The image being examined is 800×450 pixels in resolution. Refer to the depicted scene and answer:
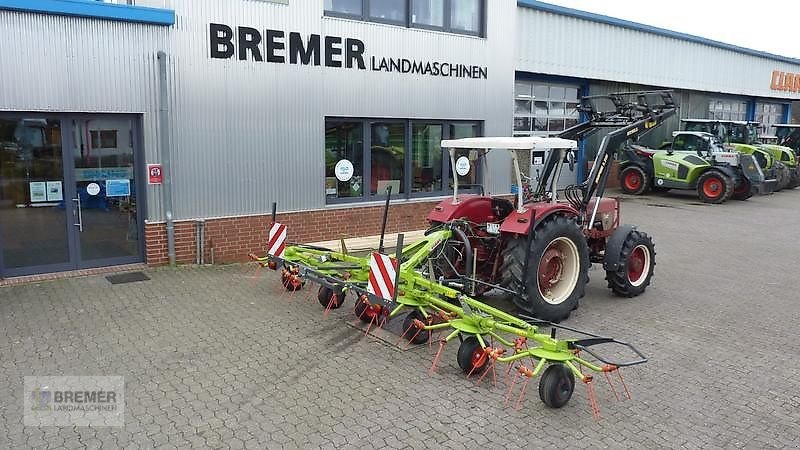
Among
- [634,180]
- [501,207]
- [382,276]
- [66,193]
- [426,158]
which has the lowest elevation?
[382,276]

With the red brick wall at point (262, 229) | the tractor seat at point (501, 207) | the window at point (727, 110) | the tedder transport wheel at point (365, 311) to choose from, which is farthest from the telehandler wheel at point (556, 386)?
the window at point (727, 110)

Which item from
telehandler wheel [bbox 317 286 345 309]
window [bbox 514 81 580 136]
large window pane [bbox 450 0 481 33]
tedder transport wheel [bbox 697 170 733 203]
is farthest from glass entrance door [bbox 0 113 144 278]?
tedder transport wheel [bbox 697 170 733 203]

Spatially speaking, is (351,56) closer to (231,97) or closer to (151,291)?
(231,97)

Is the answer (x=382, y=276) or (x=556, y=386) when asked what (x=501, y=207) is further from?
(x=556, y=386)

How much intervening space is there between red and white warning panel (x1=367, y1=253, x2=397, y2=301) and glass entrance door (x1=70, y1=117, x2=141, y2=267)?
471cm

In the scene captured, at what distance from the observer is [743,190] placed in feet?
62.2

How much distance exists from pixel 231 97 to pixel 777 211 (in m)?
15.2

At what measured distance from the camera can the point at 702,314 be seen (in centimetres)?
→ 764

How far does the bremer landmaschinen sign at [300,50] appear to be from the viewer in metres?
9.32

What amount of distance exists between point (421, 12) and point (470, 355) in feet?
26.2

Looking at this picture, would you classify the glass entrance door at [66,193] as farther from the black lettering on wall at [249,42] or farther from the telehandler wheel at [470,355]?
the telehandler wheel at [470,355]

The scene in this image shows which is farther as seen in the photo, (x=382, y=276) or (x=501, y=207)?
(x=501, y=207)

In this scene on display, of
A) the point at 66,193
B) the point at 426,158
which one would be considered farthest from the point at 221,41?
the point at 426,158

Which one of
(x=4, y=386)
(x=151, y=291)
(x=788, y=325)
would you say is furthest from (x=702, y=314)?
(x=4, y=386)
